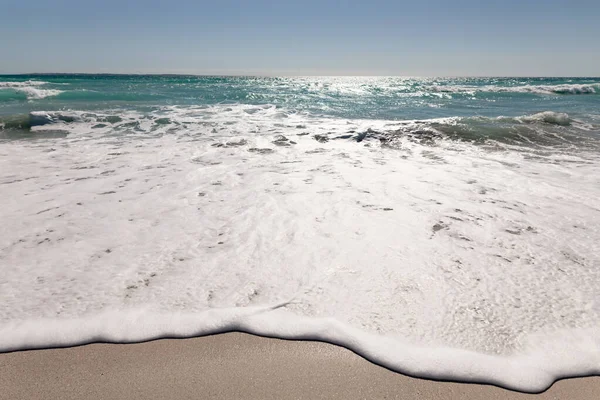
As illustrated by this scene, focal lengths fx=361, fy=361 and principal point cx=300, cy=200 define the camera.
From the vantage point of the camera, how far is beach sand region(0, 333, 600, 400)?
177 cm

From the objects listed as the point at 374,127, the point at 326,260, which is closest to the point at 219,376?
the point at 326,260

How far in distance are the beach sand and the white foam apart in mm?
85

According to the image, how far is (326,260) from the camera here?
2.99 metres

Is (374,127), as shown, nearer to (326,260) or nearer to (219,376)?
(326,260)

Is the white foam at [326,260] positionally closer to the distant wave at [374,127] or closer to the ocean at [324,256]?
the ocean at [324,256]

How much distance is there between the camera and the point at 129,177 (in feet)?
18.1

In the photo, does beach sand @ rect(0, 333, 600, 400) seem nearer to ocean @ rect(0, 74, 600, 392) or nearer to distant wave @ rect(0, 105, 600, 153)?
ocean @ rect(0, 74, 600, 392)

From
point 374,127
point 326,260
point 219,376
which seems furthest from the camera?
point 374,127

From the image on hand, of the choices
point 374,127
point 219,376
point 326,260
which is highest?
point 374,127

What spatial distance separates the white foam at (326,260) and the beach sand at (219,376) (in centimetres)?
9

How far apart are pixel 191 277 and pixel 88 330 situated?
762mm

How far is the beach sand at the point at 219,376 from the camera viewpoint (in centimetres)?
177

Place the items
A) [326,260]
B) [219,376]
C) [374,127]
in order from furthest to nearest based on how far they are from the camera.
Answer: [374,127] → [326,260] → [219,376]

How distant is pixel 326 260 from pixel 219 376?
1.35 m
